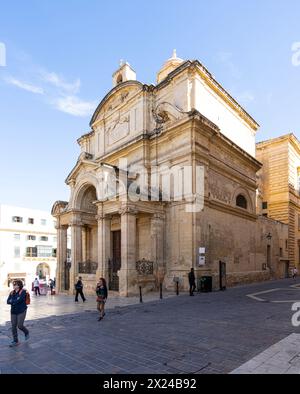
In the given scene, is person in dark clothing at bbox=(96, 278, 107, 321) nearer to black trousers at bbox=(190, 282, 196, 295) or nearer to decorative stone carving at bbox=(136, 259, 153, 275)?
black trousers at bbox=(190, 282, 196, 295)

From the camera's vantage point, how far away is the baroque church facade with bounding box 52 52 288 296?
17016 mm

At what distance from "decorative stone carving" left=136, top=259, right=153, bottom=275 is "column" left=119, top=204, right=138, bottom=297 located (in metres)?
0.82

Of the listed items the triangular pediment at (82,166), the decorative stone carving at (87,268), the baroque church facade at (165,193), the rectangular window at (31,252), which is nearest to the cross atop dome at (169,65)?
the baroque church facade at (165,193)

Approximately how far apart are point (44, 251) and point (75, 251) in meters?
34.4

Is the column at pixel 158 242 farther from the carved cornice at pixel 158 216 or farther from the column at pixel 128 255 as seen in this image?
the column at pixel 128 255

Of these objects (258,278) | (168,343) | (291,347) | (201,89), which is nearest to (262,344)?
(291,347)

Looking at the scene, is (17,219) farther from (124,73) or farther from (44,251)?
(124,73)

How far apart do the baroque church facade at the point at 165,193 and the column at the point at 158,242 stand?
58 mm

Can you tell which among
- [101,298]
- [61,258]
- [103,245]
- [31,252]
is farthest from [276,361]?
[31,252]

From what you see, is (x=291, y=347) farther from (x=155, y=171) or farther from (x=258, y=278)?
(x=258, y=278)

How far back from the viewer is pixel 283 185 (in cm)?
3350

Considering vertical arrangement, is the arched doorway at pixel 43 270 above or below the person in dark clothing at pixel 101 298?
below

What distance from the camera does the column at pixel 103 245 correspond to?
56.8 feet

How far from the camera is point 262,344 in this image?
246 inches
